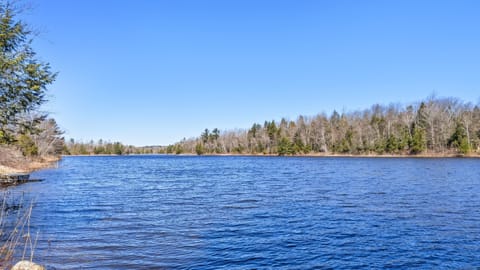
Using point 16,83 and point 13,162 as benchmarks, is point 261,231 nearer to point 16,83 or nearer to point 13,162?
point 16,83

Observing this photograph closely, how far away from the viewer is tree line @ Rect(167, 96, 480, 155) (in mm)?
96875

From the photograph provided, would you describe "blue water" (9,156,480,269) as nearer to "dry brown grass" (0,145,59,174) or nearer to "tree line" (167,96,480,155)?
"dry brown grass" (0,145,59,174)

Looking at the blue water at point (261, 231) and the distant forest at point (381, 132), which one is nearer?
the blue water at point (261, 231)

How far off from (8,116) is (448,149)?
109357mm

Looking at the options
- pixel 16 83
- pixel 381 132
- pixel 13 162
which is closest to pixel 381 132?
pixel 381 132

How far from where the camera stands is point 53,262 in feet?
34.9

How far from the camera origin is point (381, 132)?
11575cm

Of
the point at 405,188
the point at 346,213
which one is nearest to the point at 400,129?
the point at 405,188

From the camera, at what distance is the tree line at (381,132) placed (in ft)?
318

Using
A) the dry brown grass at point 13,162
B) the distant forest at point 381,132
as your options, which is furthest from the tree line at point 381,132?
the dry brown grass at point 13,162

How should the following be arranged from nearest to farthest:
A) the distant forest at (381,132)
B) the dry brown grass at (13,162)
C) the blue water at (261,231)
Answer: the blue water at (261,231) < the dry brown grass at (13,162) < the distant forest at (381,132)

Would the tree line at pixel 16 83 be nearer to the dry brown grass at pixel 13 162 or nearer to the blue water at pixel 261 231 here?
the blue water at pixel 261 231

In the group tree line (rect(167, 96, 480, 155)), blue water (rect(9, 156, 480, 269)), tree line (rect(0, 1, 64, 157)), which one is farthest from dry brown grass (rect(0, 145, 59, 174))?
tree line (rect(167, 96, 480, 155))

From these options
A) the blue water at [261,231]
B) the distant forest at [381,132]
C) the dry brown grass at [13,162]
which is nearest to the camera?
the blue water at [261,231]
